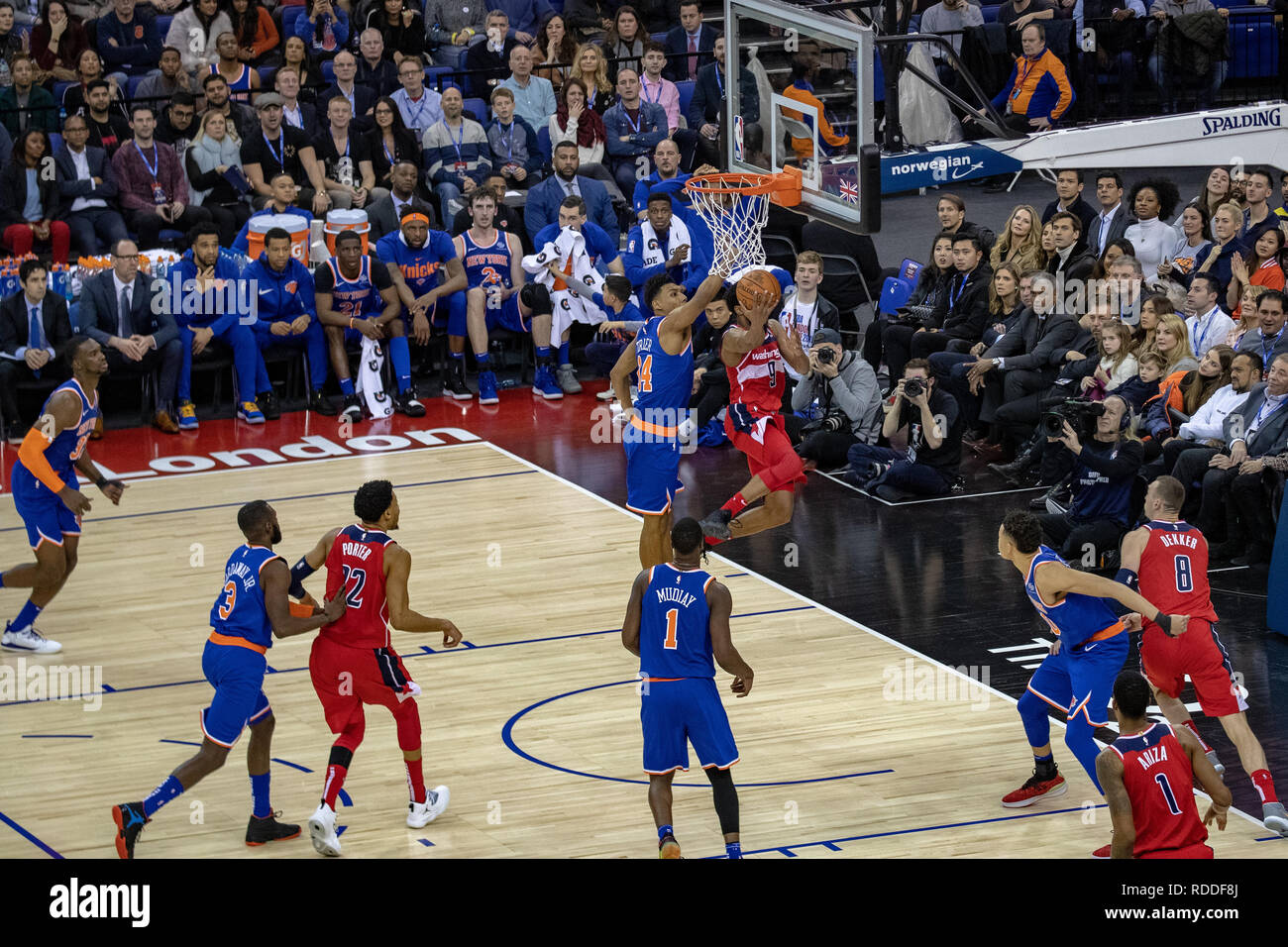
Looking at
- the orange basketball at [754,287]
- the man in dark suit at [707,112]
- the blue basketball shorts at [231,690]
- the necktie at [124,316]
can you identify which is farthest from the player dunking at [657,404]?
the man in dark suit at [707,112]

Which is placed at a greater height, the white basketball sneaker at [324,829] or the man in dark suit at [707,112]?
the man in dark suit at [707,112]

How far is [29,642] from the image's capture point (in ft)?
35.2

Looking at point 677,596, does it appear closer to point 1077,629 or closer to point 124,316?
point 1077,629

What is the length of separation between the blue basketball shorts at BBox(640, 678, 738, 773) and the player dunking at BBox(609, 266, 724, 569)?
316cm

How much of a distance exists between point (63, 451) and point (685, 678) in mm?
4990

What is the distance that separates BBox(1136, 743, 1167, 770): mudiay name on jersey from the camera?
21.5ft

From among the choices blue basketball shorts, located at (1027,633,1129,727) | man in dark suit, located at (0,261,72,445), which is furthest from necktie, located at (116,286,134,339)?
blue basketball shorts, located at (1027,633,1129,727)

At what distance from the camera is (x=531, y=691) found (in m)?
9.95

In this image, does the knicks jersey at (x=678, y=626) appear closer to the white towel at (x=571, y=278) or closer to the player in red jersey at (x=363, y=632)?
the player in red jersey at (x=363, y=632)

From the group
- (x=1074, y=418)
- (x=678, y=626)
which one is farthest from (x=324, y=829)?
(x=1074, y=418)

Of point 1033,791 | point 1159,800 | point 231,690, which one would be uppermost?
point 231,690

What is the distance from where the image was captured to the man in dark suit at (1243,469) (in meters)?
11.3

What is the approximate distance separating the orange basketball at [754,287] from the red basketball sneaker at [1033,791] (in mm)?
3405
